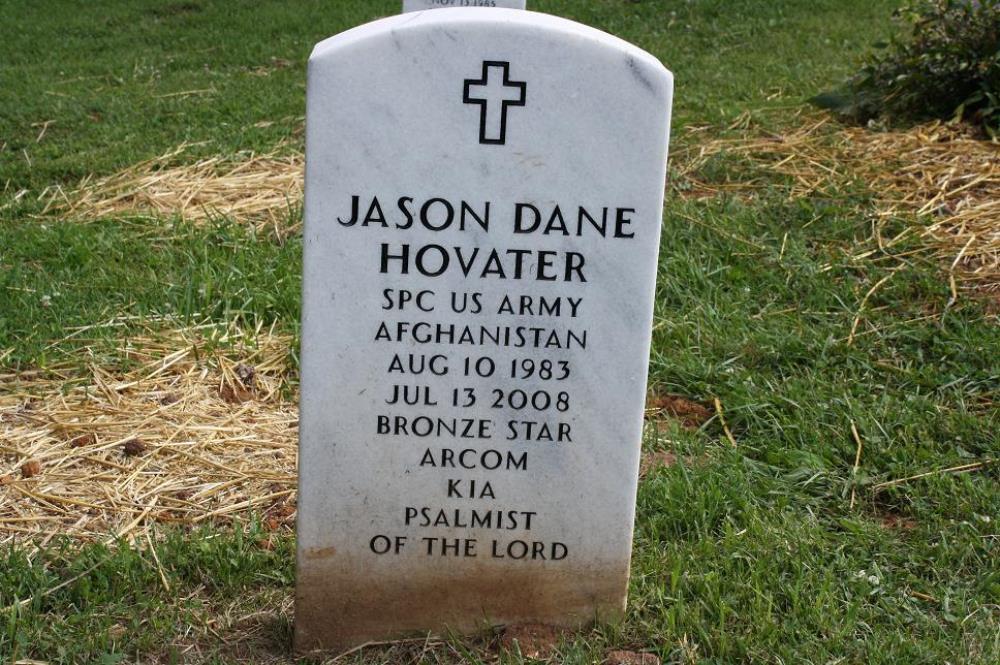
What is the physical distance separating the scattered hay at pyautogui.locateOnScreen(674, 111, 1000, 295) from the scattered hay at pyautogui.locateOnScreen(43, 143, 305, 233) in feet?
6.75

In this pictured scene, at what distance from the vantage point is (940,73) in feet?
19.2

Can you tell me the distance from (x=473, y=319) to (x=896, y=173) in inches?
140

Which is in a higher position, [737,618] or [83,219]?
[83,219]

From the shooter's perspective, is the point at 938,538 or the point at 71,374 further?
the point at 71,374

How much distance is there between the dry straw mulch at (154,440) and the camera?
3137 mm

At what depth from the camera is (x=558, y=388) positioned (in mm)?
2439

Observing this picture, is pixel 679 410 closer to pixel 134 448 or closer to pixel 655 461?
pixel 655 461

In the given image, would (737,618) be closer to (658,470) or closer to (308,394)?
(658,470)

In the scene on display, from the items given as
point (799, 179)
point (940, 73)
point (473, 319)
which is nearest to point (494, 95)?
point (473, 319)

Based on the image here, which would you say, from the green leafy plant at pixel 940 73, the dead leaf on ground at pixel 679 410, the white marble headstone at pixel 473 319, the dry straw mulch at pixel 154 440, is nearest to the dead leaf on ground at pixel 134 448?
the dry straw mulch at pixel 154 440

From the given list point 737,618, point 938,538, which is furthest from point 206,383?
point 938,538

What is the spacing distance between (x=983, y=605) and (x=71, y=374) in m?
2.92

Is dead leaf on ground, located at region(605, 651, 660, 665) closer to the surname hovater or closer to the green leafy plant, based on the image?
the surname hovater

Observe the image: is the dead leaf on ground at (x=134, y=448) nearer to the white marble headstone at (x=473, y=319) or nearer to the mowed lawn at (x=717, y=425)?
the mowed lawn at (x=717, y=425)
